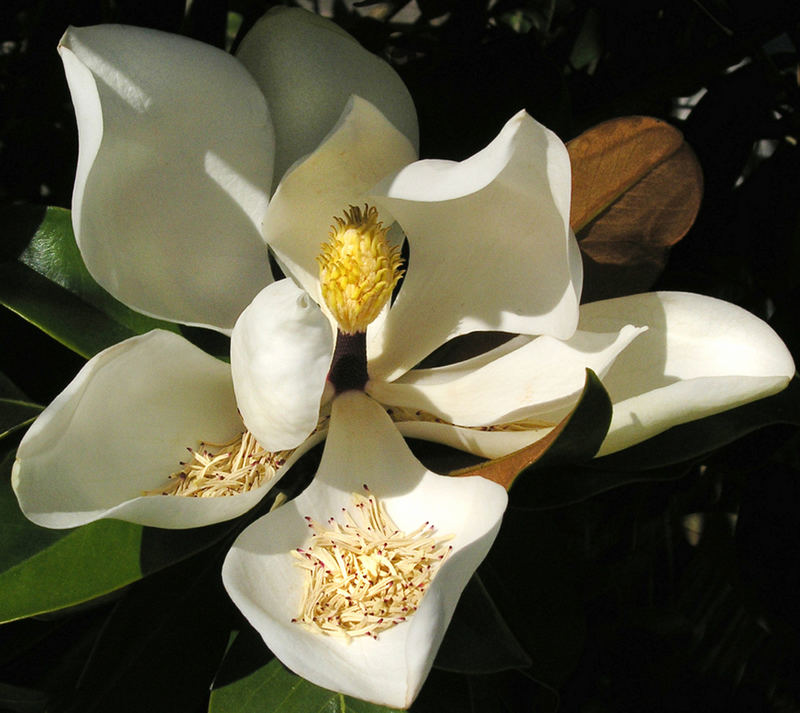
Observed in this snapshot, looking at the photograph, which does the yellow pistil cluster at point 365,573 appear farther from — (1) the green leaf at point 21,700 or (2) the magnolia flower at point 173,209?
(1) the green leaf at point 21,700

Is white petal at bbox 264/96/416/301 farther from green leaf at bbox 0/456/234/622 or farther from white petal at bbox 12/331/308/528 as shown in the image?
green leaf at bbox 0/456/234/622

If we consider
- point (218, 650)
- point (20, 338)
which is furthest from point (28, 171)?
point (218, 650)

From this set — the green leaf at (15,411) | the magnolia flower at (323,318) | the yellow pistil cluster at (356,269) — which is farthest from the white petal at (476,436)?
the green leaf at (15,411)

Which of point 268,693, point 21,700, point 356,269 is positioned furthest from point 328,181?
point 21,700

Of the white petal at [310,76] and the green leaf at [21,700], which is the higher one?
the white petal at [310,76]

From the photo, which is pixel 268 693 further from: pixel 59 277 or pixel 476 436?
pixel 59 277

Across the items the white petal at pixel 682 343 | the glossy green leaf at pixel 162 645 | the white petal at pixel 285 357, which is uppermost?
the white petal at pixel 285 357
